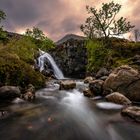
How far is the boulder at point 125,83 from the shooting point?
10969 mm

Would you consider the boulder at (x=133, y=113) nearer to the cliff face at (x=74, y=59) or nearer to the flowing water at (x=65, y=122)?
the flowing water at (x=65, y=122)

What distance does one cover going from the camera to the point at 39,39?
47.7 m

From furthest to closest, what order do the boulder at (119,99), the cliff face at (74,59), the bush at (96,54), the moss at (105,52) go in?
the cliff face at (74,59)
the bush at (96,54)
the moss at (105,52)
the boulder at (119,99)

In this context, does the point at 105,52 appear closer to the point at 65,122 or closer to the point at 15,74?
the point at 15,74

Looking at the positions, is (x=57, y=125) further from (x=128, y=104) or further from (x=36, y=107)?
(x=128, y=104)

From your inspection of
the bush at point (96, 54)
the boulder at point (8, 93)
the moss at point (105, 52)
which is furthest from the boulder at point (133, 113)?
the bush at point (96, 54)

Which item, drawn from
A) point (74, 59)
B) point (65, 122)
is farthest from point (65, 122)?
point (74, 59)

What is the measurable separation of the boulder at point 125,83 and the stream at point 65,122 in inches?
66.5

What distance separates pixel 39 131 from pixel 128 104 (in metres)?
5.08

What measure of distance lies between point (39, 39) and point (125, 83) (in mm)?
38519

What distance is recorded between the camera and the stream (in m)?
6.12

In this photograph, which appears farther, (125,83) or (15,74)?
(15,74)

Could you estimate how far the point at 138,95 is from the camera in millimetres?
10680

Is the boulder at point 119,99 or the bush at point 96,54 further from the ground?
the bush at point 96,54
